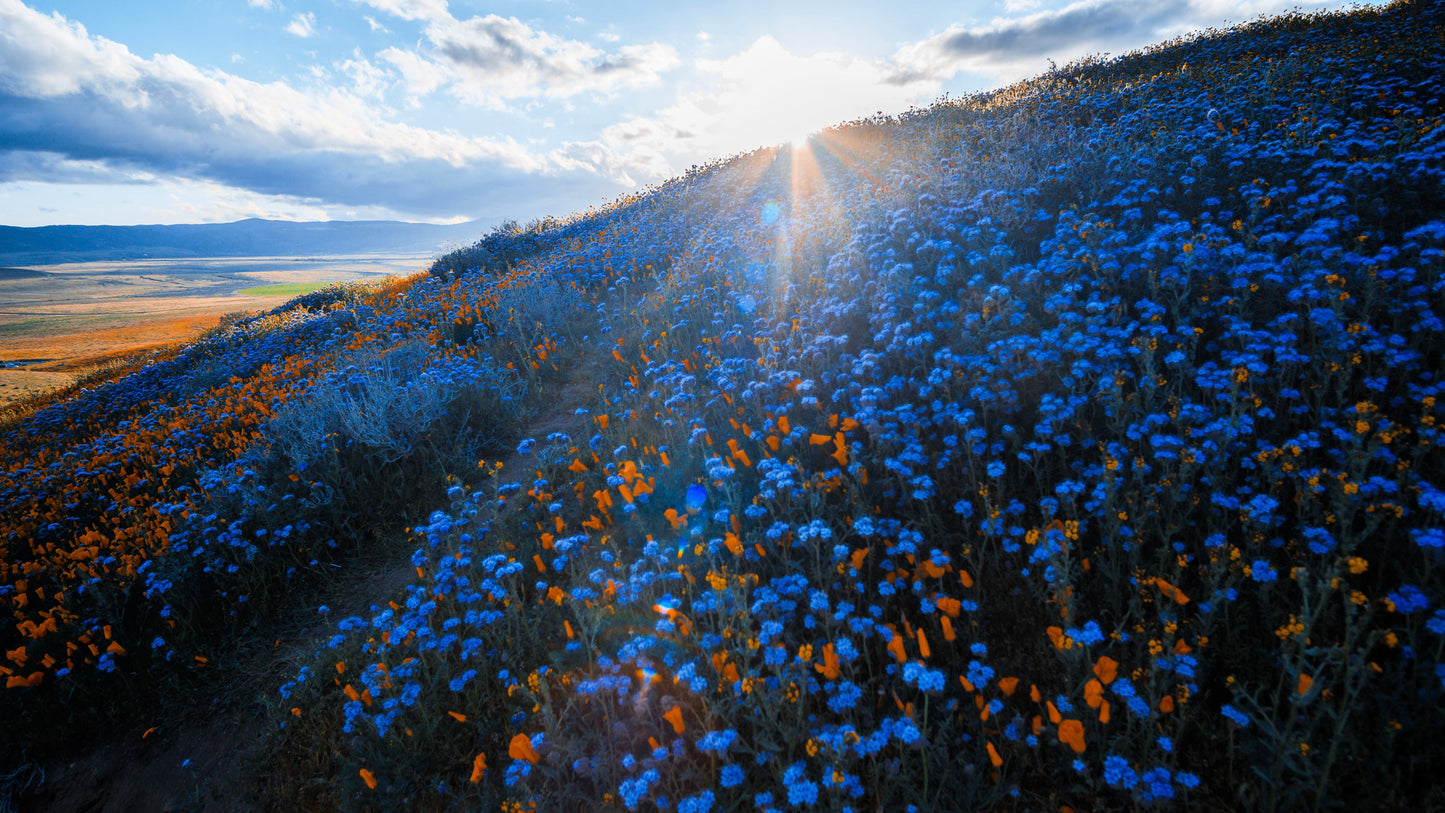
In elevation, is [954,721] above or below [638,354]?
below

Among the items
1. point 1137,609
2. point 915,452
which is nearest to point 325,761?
point 915,452

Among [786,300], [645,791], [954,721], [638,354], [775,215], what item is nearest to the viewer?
[645,791]

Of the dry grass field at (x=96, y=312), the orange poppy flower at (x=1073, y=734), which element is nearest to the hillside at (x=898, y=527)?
the orange poppy flower at (x=1073, y=734)

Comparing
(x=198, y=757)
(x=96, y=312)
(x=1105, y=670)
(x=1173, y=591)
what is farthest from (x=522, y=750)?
(x=96, y=312)

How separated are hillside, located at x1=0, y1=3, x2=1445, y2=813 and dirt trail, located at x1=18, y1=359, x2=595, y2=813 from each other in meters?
0.06

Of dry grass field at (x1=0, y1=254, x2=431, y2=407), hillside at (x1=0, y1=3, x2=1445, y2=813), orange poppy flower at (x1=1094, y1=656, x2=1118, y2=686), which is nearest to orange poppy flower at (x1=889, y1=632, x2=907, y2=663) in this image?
hillside at (x1=0, y1=3, x2=1445, y2=813)

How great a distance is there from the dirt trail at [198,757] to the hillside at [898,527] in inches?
2.3

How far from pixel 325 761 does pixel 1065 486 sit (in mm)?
4954

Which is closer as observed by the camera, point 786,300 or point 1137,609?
point 1137,609

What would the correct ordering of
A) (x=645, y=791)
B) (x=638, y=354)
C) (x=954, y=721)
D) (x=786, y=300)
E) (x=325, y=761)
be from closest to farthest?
(x=645, y=791) → (x=954, y=721) → (x=325, y=761) → (x=786, y=300) → (x=638, y=354)

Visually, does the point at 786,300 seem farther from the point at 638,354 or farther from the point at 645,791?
the point at 645,791

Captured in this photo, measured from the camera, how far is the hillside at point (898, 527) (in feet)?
7.91

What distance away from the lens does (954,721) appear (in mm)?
2619

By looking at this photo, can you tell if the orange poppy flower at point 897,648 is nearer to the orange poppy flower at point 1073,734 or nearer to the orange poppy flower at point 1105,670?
the orange poppy flower at point 1073,734
